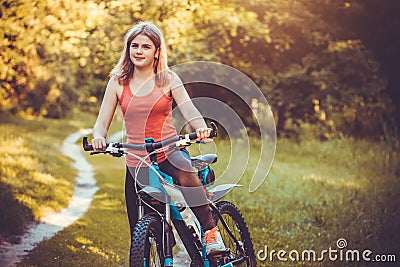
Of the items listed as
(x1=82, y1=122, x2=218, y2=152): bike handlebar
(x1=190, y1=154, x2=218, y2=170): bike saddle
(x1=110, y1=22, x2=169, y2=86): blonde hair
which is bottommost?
(x1=190, y1=154, x2=218, y2=170): bike saddle

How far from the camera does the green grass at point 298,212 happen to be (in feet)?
21.8

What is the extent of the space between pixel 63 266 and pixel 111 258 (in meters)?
0.62

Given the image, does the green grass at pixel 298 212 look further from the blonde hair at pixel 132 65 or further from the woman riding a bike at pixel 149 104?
the blonde hair at pixel 132 65

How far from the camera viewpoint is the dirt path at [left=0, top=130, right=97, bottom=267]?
6.33 metres

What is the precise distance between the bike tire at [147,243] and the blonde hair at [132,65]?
101 cm

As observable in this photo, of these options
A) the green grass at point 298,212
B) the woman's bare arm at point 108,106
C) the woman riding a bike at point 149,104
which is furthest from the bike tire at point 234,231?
the woman's bare arm at point 108,106

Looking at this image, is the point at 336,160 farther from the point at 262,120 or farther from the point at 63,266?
the point at 63,266

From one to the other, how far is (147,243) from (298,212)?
5.06 meters

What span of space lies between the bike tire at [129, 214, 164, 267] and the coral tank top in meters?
0.48

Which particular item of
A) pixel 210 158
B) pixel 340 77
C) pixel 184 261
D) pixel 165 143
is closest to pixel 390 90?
pixel 340 77

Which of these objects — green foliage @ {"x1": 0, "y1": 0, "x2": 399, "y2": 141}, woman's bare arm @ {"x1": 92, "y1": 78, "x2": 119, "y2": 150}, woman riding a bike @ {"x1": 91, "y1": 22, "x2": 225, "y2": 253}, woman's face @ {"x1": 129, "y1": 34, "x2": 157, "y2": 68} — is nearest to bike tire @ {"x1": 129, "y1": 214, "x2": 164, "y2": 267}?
woman riding a bike @ {"x1": 91, "y1": 22, "x2": 225, "y2": 253}

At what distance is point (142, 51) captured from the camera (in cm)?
433

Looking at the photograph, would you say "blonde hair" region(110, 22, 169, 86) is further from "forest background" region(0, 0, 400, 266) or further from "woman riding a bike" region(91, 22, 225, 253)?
"forest background" region(0, 0, 400, 266)

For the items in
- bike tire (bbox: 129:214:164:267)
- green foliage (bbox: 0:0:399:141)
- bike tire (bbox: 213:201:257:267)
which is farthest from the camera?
green foliage (bbox: 0:0:399:141)
